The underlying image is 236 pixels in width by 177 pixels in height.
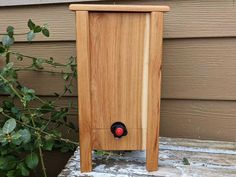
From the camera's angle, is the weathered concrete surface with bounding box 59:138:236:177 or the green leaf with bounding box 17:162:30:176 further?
the green leaf with bounding box 17:162:30:176

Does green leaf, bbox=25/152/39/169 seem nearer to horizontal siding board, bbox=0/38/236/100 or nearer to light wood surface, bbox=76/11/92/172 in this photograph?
light wood surface, bbox=76/11/92/172

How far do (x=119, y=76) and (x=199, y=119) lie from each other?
580 millimetres

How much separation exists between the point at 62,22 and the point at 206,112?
786 millimetres

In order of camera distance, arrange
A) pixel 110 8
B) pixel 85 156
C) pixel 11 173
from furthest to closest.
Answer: pixel 11 173, pixel 85 156, pixel 110 8

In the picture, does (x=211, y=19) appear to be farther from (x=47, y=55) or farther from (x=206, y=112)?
(x=47, y=55)

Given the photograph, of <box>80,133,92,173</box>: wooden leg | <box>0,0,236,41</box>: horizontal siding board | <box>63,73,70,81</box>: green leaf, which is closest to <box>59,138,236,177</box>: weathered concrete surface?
<box>80,133,92,173</box>: wooden leg

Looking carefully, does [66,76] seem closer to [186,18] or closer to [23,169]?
[23,169]

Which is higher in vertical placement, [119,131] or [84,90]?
[84,90]

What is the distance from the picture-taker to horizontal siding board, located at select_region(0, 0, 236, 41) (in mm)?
1192

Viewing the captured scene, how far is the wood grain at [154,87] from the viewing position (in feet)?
2.90

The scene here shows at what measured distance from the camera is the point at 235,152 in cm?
114

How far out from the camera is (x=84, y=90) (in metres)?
0.92

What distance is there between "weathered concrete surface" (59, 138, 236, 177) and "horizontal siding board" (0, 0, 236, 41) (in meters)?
0.48

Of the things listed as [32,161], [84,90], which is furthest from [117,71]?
[32,161]
